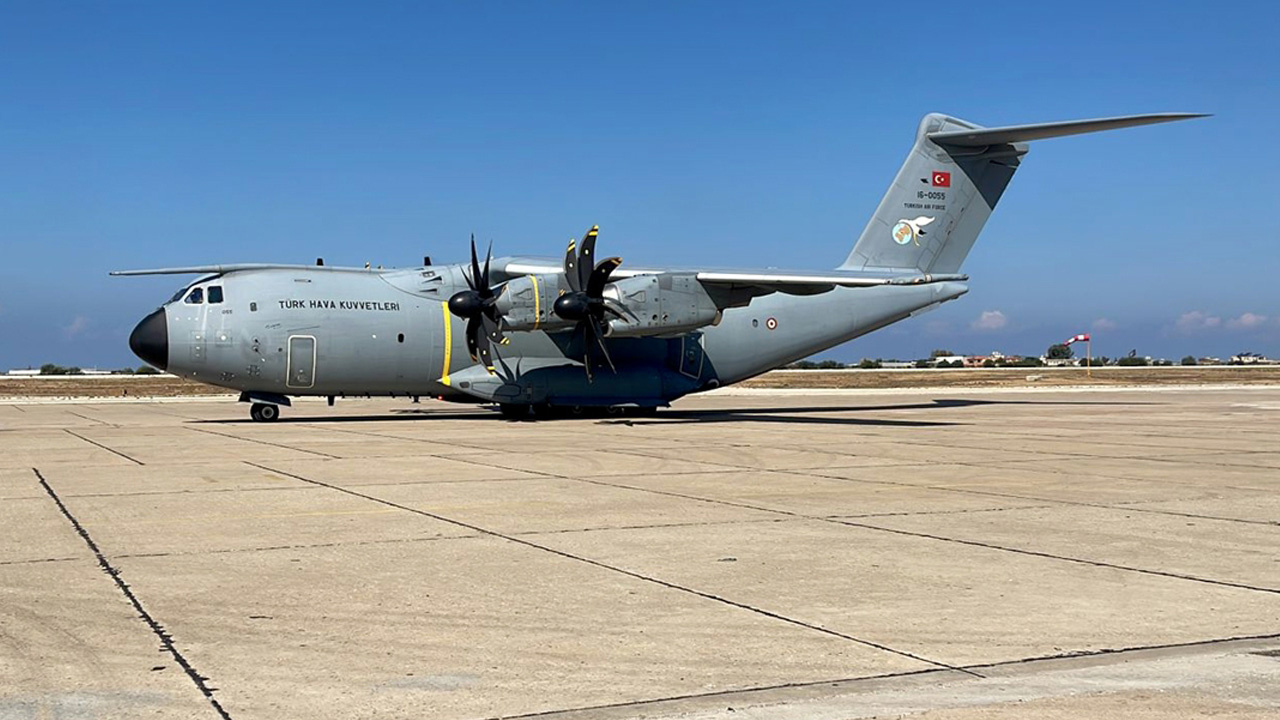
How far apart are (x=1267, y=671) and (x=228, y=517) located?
28.0 ft

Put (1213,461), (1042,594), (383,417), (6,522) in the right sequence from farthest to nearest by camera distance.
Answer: (383,417) → (1213,461) → (6,522) → (1042,594)

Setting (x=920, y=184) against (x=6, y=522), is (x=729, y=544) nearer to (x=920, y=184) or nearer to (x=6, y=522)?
(x=6, y=522)

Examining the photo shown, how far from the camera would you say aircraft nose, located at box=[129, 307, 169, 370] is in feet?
82.0

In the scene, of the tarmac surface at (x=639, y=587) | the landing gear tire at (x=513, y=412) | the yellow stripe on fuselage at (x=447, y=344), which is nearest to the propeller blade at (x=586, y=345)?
the landing gear tire at (x=513, y=412)

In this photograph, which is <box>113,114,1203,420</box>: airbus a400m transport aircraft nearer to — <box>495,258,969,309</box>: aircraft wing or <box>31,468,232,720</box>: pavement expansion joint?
<box>495,258,969,309</box>: aircraft wing

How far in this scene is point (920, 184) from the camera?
102 feet

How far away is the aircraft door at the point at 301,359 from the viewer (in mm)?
25875

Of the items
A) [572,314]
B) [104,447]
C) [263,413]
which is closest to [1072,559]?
[104,447]

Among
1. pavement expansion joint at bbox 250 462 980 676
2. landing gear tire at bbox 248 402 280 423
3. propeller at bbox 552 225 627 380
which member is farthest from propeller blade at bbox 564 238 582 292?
pavement expansion joint at bbox 250 462 980 676

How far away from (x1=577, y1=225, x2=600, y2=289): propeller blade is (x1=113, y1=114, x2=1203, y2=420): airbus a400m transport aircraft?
0.04m

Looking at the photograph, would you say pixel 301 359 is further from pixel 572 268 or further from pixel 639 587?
pixel 639 587

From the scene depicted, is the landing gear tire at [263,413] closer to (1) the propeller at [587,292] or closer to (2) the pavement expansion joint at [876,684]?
(1) the propeller at [587,292]

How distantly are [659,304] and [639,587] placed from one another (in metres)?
18.8

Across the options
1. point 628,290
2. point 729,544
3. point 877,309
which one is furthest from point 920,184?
point 729,544
